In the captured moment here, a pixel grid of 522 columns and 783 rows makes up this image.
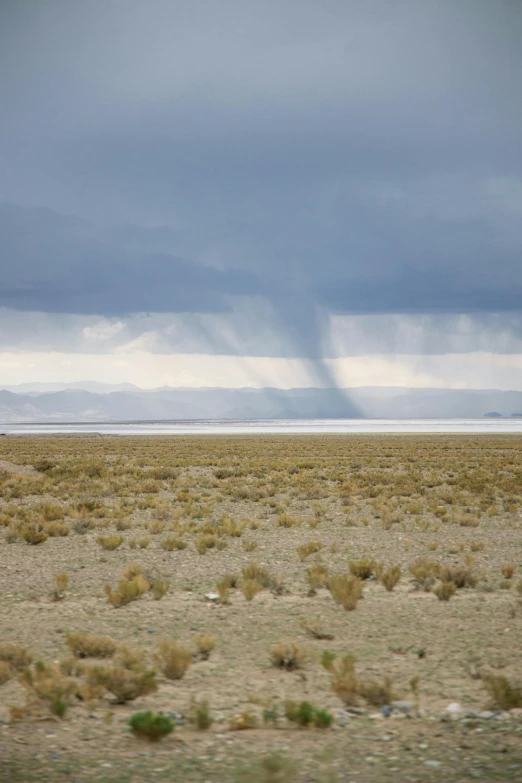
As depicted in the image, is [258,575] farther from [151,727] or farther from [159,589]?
[151,727]

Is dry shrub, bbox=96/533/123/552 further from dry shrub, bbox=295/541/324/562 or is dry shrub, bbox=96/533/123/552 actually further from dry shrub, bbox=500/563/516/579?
dry shrub, bbox=500/563/516/579

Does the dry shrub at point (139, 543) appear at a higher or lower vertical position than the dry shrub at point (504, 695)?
lower

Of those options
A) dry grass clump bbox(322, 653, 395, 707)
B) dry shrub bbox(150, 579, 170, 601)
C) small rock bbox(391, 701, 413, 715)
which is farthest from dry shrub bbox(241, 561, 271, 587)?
small rock bbox(391, 701, 413, 715)

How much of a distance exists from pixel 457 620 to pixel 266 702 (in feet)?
13.6

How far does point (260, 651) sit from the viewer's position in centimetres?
873

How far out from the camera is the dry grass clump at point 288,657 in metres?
7.99

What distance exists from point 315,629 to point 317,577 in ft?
10.2

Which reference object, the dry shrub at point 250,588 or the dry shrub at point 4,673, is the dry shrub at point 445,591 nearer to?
the dry shrub at point 250,588

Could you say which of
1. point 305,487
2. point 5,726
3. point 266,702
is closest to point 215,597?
point 266,702

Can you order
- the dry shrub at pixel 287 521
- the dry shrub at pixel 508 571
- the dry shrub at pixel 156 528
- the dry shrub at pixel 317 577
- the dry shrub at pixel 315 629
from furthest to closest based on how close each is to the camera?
the dry shrub at pixel 287 521
the dry shrub at pixel 156 528
the dry shrub at pixel 508 571
the dry shrub at pixel 317 577
the dry shrub at pixel 315 629

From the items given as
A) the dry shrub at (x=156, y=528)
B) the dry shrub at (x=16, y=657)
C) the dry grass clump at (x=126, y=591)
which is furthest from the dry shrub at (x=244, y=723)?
the dry shrub at (x=156, y=528)

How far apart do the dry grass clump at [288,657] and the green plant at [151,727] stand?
2096mm

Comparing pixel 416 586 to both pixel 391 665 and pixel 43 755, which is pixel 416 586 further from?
pixel 43 755

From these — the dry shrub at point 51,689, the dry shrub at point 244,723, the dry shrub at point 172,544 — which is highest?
the dry shrub at point 51,689
